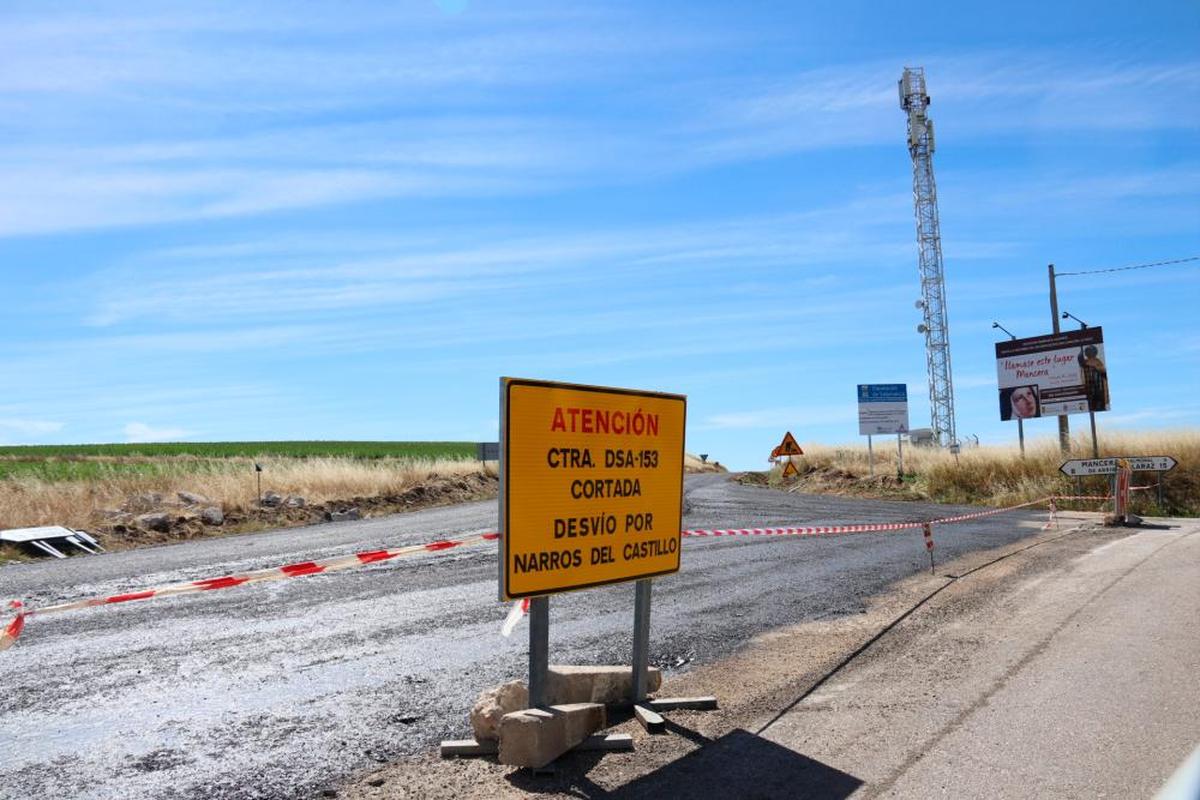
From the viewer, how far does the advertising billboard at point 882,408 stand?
1523 inches

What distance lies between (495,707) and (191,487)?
2389 cm

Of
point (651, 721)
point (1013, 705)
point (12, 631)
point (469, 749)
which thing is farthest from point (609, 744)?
point (12, 631)

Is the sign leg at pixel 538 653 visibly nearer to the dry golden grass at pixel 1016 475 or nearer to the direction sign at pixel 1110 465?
the direction sign at pixel 1110 465

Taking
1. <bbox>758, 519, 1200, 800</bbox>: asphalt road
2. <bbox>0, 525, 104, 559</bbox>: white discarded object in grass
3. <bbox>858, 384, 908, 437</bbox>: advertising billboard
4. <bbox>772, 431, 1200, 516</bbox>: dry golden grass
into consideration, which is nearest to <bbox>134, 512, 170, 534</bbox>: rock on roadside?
<bbox>0, 525, 104, 559</bbox>: white discarded object in grass

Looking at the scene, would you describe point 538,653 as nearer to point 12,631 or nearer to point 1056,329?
point 12,631

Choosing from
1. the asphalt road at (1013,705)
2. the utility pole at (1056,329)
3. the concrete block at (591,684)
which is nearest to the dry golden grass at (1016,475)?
the utility pole at (1056,329)

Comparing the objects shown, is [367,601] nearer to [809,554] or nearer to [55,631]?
[55,631]

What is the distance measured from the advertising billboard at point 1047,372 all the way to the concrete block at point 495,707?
3392 centimetres

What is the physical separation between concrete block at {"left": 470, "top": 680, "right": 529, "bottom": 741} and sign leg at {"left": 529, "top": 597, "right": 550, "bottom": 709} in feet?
0.52

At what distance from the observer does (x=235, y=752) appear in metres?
→ 6.04

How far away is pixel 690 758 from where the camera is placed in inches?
222

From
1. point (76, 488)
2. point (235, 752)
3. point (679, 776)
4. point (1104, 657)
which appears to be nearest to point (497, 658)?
point (235, 752)

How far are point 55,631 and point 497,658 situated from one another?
4949 mm

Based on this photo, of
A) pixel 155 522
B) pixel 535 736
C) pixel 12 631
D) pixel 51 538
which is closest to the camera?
pixel 535 736
